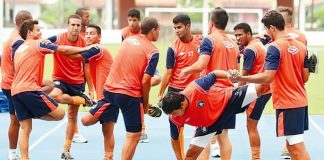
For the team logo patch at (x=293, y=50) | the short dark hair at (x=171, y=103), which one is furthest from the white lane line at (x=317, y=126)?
the short dark hair at (x=171, y=103)

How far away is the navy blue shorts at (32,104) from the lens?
9.80 meters

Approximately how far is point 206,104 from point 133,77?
1444 mm

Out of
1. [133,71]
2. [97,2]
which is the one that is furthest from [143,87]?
[97,2]

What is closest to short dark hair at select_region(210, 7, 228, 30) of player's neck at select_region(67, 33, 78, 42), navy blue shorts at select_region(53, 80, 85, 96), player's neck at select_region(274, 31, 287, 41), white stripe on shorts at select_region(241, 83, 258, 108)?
player's neck at select_region(274, 31, 287, 41)

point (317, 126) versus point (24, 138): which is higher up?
point (24, 138)

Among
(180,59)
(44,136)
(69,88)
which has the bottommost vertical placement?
(44,136)

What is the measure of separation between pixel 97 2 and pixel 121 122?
2011 inches

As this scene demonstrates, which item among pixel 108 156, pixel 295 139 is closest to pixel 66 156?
pixel 108 156

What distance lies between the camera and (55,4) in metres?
65.8

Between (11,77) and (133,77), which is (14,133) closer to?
(11,77)

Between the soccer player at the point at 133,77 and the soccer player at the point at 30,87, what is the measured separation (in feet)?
2.21

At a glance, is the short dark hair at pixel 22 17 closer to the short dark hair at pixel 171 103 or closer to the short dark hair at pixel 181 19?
the short dark hair at pixel 181 19

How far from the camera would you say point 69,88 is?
11.5m

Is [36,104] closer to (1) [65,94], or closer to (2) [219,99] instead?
(1) [65,94]
